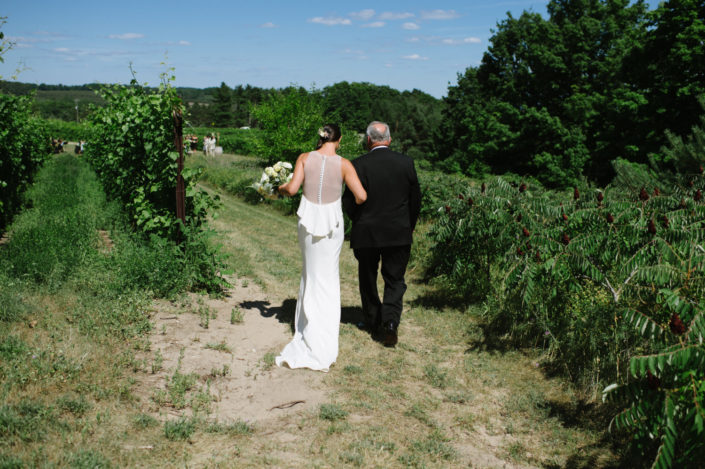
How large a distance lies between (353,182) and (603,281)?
283cm

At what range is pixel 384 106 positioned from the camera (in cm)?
10112

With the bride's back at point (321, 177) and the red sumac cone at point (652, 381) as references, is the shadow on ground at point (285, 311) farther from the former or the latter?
the red sumac cone at point (652, 381)

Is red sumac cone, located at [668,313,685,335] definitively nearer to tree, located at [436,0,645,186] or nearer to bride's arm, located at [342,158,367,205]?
bride's arm, located at [342,158,367,205]

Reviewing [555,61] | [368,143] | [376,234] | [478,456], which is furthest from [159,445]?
[555,61]

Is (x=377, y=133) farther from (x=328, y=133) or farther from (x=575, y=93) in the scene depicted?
(x=575, y=93)

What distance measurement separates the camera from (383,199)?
532cm

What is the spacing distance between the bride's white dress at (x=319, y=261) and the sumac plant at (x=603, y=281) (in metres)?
1.86

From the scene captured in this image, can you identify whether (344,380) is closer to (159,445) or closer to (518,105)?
(159,445)

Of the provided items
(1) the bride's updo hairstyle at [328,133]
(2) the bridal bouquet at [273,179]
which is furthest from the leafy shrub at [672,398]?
(2) the bridal bouquet at [273,179]

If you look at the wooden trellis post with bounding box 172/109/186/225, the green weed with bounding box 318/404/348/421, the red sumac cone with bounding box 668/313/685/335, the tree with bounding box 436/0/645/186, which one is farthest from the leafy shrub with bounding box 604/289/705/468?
the tree with bounding box 436/0/645/186

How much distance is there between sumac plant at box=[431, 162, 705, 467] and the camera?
99.3 inches

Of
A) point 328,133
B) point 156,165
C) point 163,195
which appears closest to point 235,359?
point 328,133

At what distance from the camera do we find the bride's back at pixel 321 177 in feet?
16.0

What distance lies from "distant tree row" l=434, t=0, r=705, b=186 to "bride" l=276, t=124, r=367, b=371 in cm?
2901
